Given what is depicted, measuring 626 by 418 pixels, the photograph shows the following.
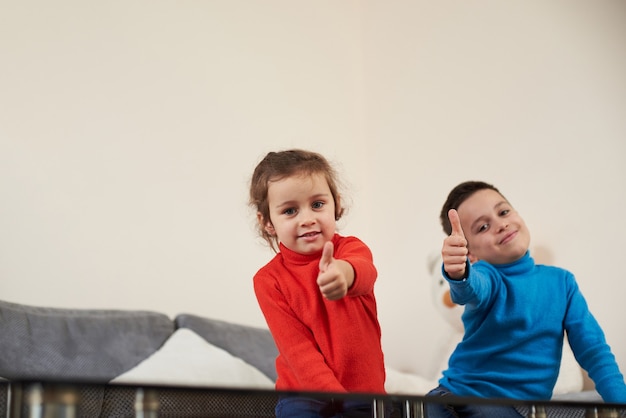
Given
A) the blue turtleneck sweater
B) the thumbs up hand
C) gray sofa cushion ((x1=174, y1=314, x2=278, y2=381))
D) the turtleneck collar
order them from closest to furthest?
Answer: the thumbs up hand → the turtleneck collar → the blue turtleneck sweater → gray sofa cushion ((x1=174, y1=314, x2=278, y2=381))

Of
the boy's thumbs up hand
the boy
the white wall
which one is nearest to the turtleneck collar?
the boy's thumbs up hand

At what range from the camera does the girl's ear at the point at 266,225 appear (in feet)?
3.32

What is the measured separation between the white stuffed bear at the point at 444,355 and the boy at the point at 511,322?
77 centimetres

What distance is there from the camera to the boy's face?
51.1 inches

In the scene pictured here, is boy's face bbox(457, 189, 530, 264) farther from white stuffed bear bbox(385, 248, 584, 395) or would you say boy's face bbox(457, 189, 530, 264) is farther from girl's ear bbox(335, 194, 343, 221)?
white stuffed bear bbox(385, 248, 584, 395)

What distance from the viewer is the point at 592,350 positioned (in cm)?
130

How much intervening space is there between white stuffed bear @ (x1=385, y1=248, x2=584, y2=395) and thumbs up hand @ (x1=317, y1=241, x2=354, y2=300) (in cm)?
122

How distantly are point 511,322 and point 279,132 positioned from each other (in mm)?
1315

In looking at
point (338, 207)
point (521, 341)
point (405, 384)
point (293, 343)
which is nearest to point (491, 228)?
point (521, 341)

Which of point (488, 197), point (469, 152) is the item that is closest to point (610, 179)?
point (469, 152)

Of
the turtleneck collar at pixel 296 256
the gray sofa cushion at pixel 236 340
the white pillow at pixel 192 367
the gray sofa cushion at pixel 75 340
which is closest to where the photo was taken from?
the turtleneck collar at pixel 296 256

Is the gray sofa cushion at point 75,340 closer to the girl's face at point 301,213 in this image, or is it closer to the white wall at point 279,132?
the white wall at point 279,132

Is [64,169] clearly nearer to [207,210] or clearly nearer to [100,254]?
[100,254]

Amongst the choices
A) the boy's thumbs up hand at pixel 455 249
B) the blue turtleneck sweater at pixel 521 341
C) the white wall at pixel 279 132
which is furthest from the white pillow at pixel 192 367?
the boy's thumbs up hand at pixel 455 249
